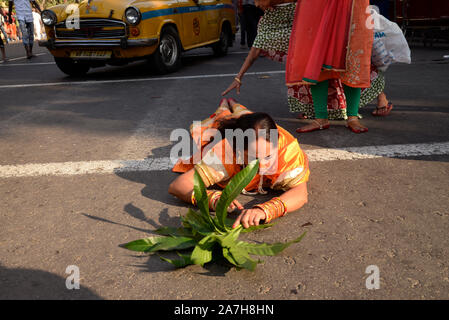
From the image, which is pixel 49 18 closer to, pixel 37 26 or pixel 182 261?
pixel 182 261

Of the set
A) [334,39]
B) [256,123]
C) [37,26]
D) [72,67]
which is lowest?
[256,123]

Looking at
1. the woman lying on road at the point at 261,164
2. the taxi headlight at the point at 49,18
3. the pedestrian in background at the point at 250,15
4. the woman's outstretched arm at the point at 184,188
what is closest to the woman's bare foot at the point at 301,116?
the woman lying on road at the point at 261,164

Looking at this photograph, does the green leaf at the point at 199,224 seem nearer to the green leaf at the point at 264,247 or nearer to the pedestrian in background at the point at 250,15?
the green leaf at the point at 264,247

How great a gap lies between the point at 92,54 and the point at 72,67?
857 millimetres

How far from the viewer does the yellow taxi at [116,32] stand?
6391mm

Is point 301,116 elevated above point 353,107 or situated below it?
below

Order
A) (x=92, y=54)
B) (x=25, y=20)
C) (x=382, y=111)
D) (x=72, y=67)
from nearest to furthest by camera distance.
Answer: (x=382, y=111)
(x=92, y=54)
(x=72, y=67)
(x=25, y=20)

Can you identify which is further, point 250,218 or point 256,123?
point 256,123

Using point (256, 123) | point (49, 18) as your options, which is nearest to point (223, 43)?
point (49, 18)

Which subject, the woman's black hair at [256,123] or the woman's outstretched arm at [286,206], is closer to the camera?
the woman's outstretched arm at [286,206]

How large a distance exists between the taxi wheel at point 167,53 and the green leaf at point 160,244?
17.7 feet

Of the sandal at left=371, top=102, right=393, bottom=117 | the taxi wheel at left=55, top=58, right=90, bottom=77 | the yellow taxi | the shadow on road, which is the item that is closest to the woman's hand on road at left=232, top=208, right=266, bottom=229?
the shadow on road

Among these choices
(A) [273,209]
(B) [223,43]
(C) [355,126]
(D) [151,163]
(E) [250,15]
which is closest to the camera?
(A) [273,209]

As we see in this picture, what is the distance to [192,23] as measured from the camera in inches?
304
